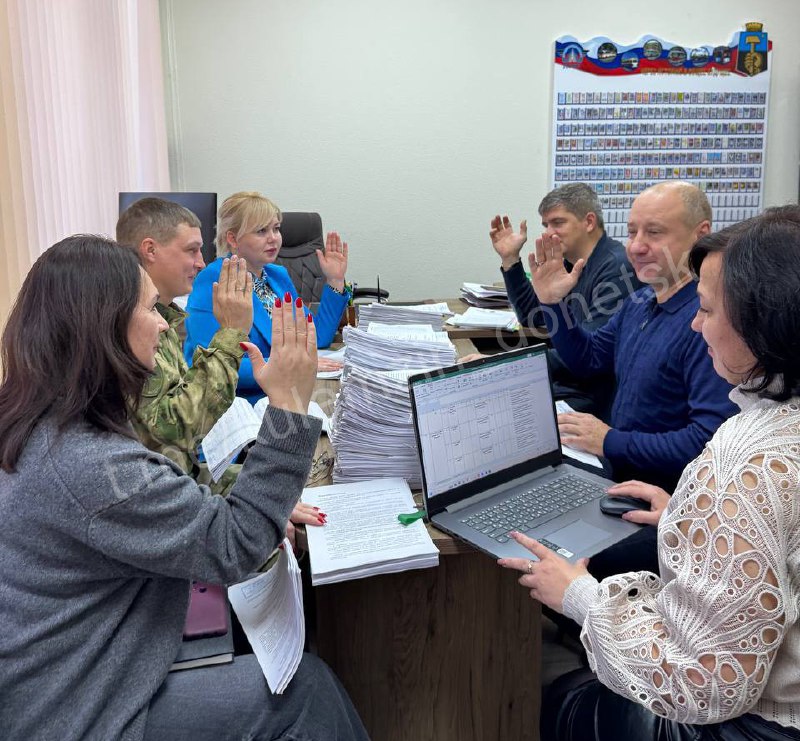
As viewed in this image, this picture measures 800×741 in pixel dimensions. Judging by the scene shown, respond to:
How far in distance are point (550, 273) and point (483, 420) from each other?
3.20 ft

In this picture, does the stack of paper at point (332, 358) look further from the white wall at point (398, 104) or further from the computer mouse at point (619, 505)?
the white wall at point (398, 104)

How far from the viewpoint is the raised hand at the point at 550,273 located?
2254 mm

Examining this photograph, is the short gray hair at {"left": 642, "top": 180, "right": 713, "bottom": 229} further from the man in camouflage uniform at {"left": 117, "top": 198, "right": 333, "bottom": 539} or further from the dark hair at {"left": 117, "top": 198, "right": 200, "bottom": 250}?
the dark hair at {"left": 117, "top": 198, "right": 200, "bottom": 250}

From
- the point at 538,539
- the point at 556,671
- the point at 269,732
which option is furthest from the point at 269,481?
the point at 556,671

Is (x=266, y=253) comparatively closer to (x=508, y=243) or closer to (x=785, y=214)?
(x=508, y=243)

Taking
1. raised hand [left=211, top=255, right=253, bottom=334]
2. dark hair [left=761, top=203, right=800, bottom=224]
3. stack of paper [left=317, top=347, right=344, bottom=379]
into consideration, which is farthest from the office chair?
dark hair [left=761, top=203, right=800, bottom=224]

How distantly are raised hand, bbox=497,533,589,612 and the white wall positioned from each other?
3738 mm

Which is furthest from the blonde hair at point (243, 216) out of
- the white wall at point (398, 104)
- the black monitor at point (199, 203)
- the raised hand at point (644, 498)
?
the white wall at point (398, 104)

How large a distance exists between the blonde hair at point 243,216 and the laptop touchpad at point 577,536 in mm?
1799

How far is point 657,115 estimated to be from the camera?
4.79 metres

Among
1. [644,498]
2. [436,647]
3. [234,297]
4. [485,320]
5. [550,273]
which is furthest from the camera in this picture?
[485,320]

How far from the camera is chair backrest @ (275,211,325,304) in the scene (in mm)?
4062

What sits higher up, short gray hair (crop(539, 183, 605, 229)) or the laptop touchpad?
short gray hair (crop(539, 183, 605, 229))

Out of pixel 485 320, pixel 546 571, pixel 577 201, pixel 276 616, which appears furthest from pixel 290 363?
pixel 577 201
